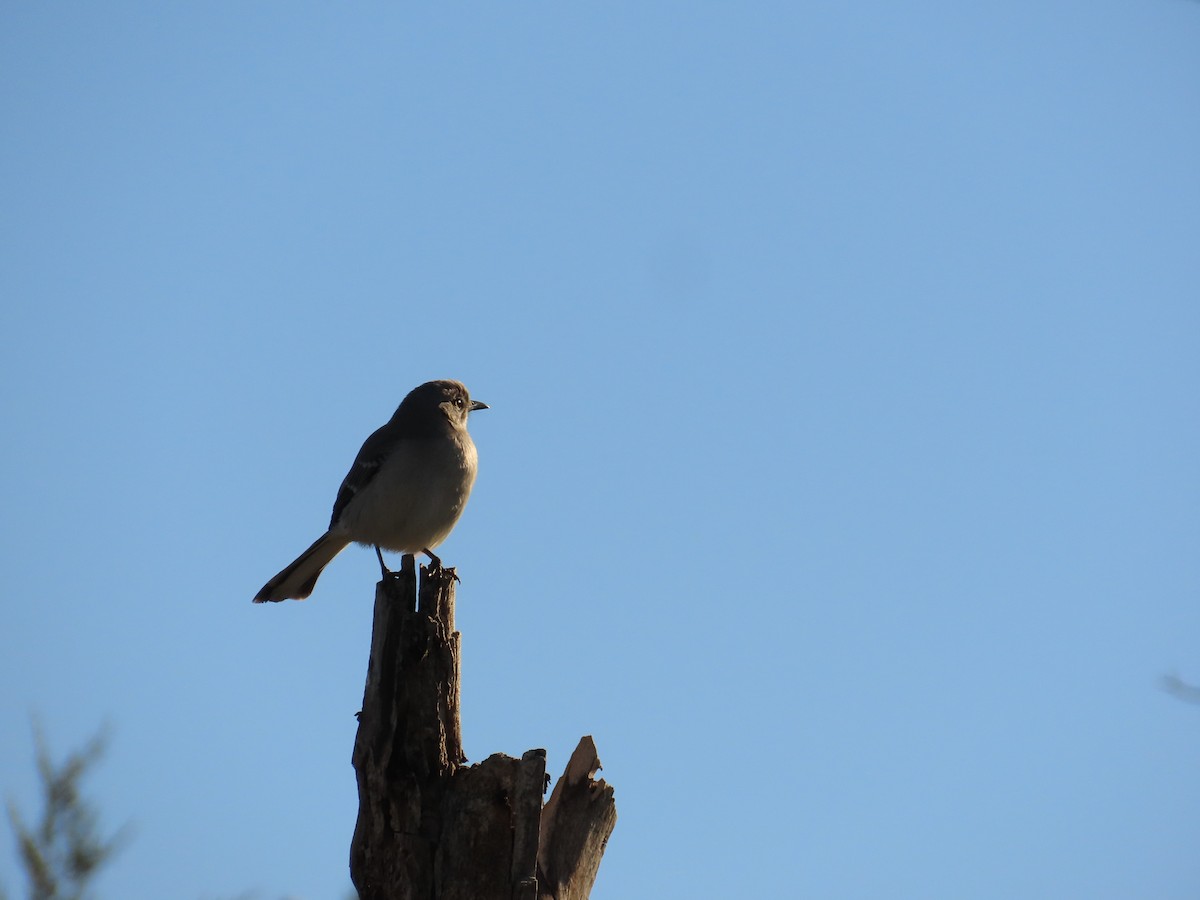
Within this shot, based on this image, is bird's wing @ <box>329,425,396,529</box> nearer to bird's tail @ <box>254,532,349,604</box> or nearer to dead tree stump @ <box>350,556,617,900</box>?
bird's tail @ <box>254,532,349,604</box>

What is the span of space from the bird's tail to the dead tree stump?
2.91 metres

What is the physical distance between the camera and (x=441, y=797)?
6289 mm

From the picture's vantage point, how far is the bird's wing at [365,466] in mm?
9695

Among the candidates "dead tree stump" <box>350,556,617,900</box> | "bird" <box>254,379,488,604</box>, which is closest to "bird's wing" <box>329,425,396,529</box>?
"bird" <box>254,379,488,604</box>

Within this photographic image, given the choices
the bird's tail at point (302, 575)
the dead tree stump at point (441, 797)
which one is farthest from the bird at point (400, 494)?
the dead tree stump at point (441, 797)

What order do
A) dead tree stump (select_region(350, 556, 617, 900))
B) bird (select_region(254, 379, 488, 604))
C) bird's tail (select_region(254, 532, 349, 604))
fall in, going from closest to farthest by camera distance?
dead tree stump (select_region(350, 556, 617, 900)), bird (select_region(254, 379, 488, 604)), bird's tail (select_region(254, 532, 349, 604))

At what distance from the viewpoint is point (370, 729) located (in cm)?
642

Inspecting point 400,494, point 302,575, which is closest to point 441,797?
point 400,494

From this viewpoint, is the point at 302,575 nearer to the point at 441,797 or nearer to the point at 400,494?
the point at 400,494

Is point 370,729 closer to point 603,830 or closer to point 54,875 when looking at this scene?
point 603,830

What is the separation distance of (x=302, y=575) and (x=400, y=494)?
117 cm

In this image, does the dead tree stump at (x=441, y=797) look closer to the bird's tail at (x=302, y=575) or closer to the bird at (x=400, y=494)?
the bird at (x=400, y=494)

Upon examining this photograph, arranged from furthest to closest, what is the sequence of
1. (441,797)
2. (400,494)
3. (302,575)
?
(302,575)
(400,494)
(441,797)

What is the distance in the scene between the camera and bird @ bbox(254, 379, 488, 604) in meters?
9.29
